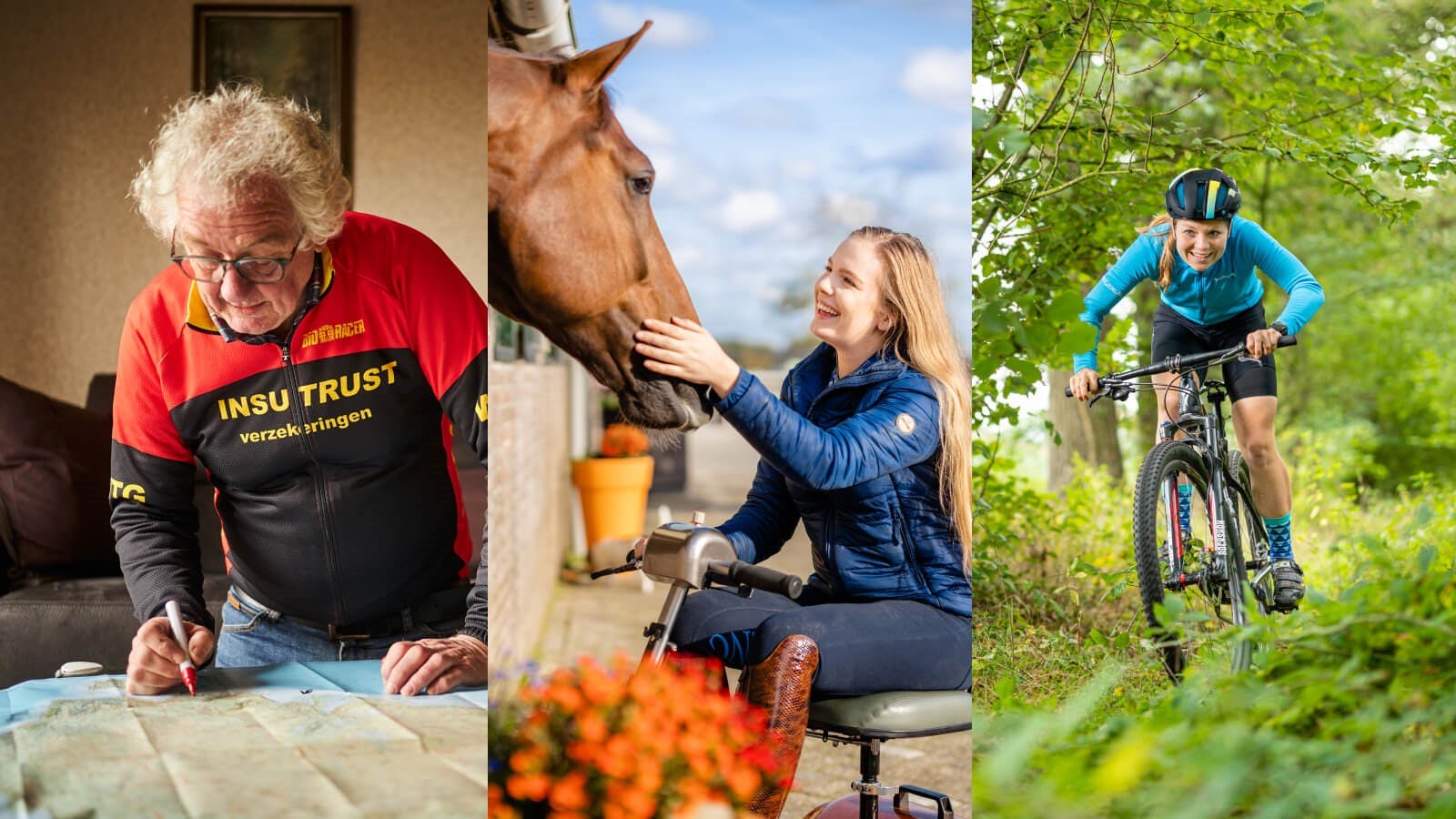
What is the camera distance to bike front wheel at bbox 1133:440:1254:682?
9.00 ft

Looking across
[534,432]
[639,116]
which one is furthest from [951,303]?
[534,432]

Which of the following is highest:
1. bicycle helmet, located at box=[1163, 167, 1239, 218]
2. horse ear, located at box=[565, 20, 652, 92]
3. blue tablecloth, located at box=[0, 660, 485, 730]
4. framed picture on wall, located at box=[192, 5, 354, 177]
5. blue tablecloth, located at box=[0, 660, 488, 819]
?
framed picture on wall, located at box=[192, 5, 354, 177]

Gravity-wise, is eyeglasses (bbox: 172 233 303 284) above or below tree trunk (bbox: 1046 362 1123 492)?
above

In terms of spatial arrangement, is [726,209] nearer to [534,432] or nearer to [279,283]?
[534,432]

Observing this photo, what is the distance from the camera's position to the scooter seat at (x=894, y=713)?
196 cm

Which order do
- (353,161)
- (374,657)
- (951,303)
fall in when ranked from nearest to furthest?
(951,303), (374,657), (353,161)

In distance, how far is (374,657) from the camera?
2637 millimetres

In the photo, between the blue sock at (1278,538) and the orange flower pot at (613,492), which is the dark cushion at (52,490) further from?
the blue sock at (1278,538)

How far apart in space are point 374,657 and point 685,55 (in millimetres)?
1481

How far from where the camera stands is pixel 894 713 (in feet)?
6.43

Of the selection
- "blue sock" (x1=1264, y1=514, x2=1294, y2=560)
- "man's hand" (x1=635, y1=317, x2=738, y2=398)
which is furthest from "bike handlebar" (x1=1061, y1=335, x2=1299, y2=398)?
"man's hand" (x1=635, y1=317, x2=738, y2=398)

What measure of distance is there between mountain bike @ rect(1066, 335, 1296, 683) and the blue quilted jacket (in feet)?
2.96

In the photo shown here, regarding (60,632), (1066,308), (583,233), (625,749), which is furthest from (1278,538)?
(60,632)

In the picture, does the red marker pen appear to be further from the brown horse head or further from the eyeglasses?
the brown horse head
